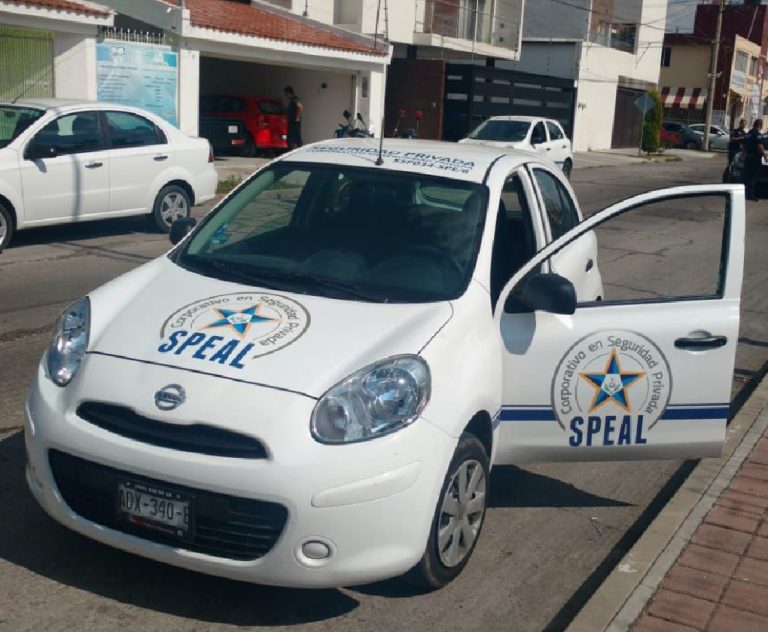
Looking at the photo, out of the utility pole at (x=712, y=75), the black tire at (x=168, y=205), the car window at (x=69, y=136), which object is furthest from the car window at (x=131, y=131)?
the utility pole at (x=712, y=75)

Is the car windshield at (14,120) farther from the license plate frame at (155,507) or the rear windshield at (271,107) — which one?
the rear windshield at (271,107)

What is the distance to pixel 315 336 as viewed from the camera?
4.05 meters

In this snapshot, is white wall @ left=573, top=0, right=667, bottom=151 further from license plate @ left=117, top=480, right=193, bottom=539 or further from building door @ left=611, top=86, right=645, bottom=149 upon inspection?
license plate @ left=117, top=480, right=193, bottom=539

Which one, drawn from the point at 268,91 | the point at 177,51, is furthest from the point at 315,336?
the point at 268,91

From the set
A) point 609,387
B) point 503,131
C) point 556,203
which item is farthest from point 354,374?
point 503,131

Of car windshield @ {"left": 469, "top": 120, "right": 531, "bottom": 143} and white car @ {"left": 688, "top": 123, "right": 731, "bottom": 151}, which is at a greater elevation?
car windshield @ {"left": 469, "top": 120, "right": 531, "bottom": 143}

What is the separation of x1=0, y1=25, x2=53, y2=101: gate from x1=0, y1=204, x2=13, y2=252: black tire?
7.89 meters

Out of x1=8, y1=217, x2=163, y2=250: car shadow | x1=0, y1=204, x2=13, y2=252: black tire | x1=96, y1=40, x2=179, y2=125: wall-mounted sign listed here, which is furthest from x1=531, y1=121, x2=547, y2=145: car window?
x1=0, y1=204, x2=13, y2=252: black tire

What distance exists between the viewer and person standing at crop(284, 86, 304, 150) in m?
27.0

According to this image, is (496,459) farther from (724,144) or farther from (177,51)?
(724,144)

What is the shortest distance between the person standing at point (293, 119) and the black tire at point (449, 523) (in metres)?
23.5

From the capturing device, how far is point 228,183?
20.0m

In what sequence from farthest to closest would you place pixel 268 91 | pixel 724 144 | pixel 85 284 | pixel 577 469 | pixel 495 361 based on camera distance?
pixel 724 144 < pixel 268 91 < pixel 85 284 < pixel 577 469 < pixel 495 361

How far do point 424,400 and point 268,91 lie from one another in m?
28.3
